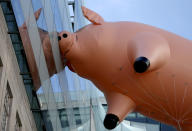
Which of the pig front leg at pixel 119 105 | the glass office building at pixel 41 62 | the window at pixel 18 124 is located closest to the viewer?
the glass office building at pixel 41 62

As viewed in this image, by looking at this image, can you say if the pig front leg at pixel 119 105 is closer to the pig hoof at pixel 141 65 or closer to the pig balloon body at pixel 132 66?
the pig balloon body at pixel 132 66

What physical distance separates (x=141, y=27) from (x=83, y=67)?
60.2 inches

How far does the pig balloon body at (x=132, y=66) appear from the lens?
737 centimetres

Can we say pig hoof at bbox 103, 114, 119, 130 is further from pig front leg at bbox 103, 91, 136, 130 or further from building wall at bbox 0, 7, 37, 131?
building wall at bbox 0, 7, 37, 131

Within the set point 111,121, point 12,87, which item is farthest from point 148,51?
point 12,87

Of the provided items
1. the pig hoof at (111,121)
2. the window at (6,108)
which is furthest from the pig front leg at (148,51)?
the window at (6,108)

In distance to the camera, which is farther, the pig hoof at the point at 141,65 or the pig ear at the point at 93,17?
the pig ear at the point at 93,17

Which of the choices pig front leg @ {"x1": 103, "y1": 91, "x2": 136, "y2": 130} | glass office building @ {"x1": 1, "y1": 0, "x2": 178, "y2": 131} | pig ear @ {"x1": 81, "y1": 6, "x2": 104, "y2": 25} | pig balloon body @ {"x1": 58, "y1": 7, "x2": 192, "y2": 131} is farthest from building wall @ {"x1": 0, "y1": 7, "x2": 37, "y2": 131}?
pig front leg @ {"x1": 103, "y1": 91, "x2": 136, "y2": 130}

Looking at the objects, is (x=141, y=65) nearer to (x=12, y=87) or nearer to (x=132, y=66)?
(x=132, y=66)

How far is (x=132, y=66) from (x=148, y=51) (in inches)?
21.0

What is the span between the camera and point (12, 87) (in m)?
7.62

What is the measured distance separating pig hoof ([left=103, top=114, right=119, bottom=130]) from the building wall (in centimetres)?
198

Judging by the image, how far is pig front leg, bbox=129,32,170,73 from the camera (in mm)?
6609

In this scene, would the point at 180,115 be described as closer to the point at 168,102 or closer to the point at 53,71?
the point at 168,102
